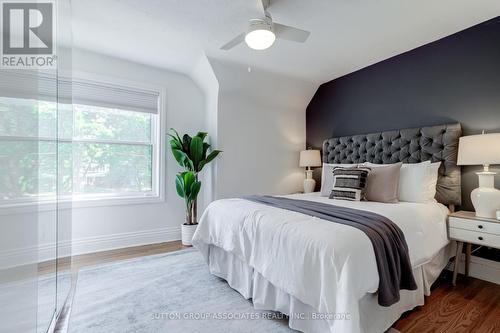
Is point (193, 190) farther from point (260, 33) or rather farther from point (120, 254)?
point (260, 33)

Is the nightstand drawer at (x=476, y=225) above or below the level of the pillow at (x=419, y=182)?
below

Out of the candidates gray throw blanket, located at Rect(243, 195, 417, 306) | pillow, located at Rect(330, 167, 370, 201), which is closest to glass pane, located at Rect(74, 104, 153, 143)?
pillow, located at Rect(330, 167, 370, 201)

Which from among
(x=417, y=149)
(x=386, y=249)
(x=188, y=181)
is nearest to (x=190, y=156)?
(x=188, y=181)

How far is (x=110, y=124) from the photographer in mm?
3453

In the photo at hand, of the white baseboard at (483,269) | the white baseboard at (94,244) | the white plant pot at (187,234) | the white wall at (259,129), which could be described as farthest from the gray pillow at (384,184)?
the white baseboard at (94,244)

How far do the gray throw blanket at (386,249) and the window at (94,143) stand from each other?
6.48ft

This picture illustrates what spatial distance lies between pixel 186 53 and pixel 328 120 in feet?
8.17

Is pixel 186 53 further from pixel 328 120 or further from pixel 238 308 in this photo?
pixel 238 308

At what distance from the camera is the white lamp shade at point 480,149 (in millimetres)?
2117

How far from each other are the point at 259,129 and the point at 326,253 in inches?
116

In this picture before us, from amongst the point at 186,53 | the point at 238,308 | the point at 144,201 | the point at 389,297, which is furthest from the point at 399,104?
the point at 144,201

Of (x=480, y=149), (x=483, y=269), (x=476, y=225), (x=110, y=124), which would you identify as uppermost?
Answer: (x=110, y=124)

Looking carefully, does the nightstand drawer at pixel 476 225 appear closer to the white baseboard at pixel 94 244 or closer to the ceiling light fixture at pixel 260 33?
the ceiling light fixture at pixel 260 33

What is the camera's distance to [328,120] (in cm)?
421
